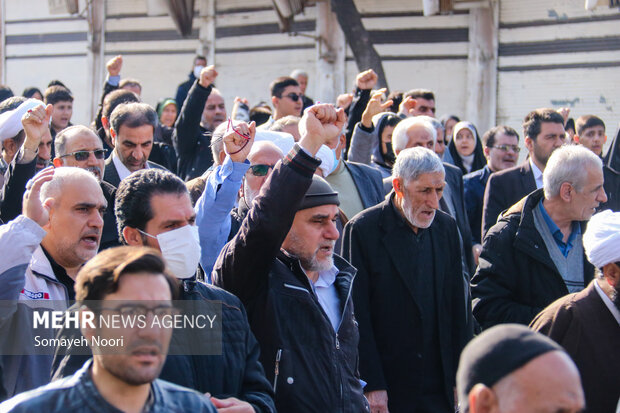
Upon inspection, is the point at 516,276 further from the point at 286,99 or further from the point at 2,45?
the point at 2,45

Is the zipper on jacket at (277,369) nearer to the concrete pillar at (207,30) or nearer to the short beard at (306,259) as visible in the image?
the short beard at (306,259)

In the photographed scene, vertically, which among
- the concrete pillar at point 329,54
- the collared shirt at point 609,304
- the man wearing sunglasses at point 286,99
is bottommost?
the collared shirt at point 609,304

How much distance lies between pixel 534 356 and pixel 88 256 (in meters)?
2.19

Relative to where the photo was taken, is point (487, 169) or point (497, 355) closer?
point (497, 355)

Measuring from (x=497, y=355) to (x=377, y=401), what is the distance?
7.09 feet

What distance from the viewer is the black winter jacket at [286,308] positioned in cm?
Answer: 366

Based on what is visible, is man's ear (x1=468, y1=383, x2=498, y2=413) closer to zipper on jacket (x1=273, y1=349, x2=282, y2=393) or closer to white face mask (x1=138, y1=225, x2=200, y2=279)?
zipper on jacket (x1=273, y1=349, x2=282, y2=393)

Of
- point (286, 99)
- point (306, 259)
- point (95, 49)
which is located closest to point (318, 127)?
point (306, 259)

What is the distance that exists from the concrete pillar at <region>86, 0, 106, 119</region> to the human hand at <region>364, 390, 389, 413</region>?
452 inches

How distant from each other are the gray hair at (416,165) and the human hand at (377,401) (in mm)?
1267

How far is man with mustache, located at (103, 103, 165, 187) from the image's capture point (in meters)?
5.97

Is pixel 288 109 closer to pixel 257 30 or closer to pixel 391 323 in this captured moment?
pixel 391 323

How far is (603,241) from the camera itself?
4094 mm

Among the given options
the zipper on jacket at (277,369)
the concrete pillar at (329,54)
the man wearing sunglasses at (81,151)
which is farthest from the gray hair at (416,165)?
the concrete pillar at (329,54)
